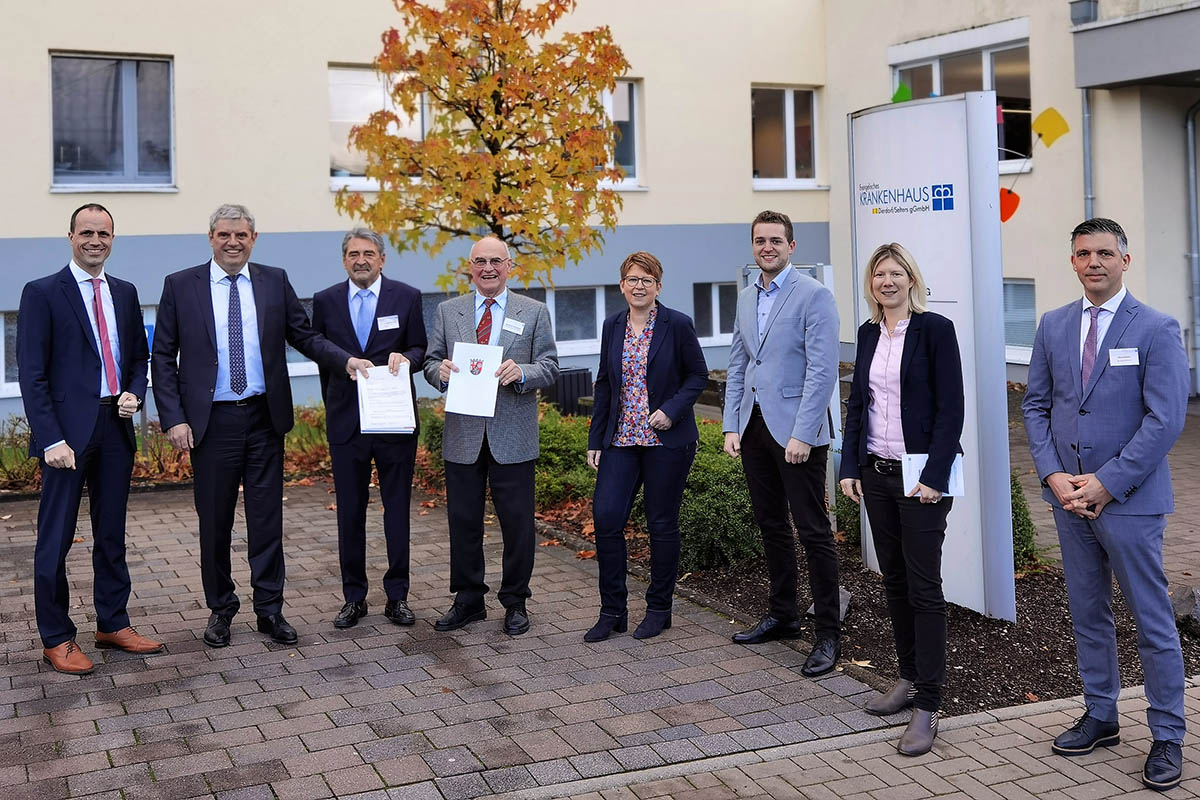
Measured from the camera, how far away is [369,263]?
7043 millimetres

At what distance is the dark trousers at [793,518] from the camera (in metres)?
6.32

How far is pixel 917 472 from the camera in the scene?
210 inches

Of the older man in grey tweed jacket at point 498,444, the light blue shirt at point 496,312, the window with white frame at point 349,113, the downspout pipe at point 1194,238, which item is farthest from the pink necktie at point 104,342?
the downspout pipe at point 1194,238

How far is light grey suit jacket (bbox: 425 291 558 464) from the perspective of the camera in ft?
23.0

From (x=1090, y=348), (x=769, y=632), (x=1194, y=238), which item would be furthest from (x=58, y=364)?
(x=1194, y=238)

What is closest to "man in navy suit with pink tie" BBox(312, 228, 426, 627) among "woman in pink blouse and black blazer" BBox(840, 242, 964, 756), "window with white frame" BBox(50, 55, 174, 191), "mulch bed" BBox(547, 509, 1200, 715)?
"mulch bed" BBox(547, 509, 1200, 715)

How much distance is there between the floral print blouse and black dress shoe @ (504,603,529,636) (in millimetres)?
1098

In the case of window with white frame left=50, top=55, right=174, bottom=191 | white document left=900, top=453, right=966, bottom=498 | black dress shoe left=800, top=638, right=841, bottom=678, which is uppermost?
window with white frame left=50, top=55, right=174, bottom=191

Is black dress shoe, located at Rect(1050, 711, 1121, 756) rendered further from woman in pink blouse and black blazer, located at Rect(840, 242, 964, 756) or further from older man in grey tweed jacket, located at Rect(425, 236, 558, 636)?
older man in grey tweed jacket, located at Rect(425, 236, 558, 636)

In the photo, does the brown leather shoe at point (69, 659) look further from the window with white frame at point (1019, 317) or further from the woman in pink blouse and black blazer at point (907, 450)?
the window with white frame at point (1019, 317)

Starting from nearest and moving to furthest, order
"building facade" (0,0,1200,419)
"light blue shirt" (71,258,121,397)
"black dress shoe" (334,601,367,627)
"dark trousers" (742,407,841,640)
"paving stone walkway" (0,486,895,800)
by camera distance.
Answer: "paving stone walkway" (0,486,895,800)
"dark trousers" (742,407,841,640)
"light blue shirt" (71,258,121,397)
"black dress shoe" (334,601,367,627)
"building facade" (0,0,1200,419)

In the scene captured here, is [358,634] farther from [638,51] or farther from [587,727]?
[638,51]

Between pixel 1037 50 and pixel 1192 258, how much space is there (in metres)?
3.51

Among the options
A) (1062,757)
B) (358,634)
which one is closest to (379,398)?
(358,634)
